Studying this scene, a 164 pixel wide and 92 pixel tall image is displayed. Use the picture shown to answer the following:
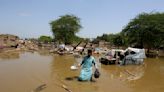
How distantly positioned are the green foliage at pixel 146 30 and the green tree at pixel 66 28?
2067 centimetres

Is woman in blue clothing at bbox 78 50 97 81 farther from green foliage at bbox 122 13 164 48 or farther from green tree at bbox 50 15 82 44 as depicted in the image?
green tree at bbox 50 15 82 44

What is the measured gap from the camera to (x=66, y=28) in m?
62.8

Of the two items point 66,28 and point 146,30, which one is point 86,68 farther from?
point 66,28

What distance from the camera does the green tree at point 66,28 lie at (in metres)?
62.8

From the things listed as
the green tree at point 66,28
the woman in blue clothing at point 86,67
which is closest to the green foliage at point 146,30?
the green tree at point 66,28

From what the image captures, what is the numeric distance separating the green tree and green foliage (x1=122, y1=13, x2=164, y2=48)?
2067cm

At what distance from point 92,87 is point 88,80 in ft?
3.96

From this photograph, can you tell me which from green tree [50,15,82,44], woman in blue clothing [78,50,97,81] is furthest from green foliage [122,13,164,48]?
woman in blue clothing [78,50,97,81]

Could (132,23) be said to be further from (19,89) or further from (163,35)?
(19,89)

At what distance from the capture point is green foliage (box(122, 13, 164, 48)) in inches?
1613

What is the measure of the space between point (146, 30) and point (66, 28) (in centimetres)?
2599

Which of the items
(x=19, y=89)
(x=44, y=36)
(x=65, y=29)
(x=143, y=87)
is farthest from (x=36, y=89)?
(x=44, y=36)

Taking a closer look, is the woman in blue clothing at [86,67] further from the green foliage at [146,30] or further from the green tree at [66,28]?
the green tree at [66,28]

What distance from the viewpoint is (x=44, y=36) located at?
405 feet
